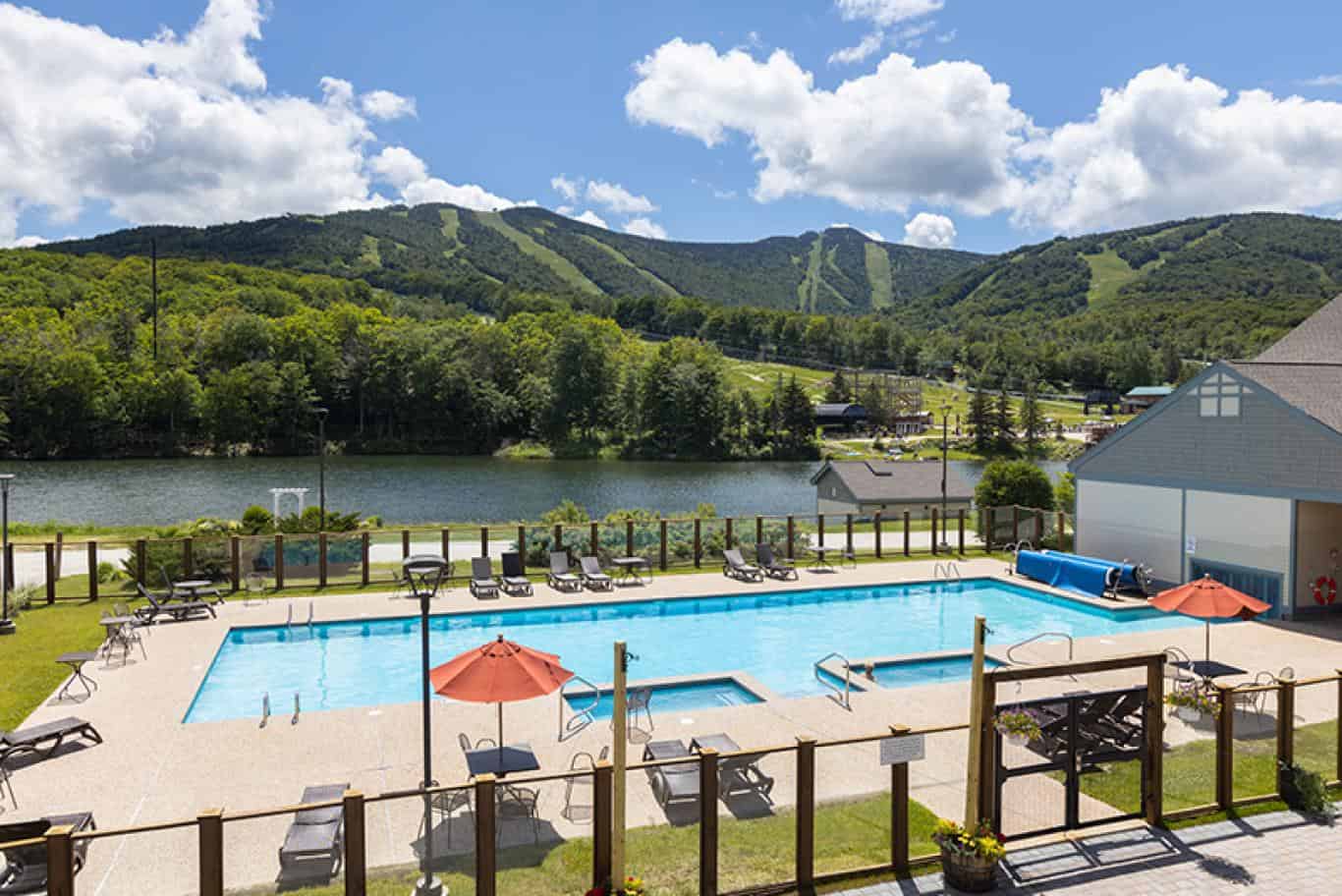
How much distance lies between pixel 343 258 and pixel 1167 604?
602 feet

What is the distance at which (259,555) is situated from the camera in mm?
19828

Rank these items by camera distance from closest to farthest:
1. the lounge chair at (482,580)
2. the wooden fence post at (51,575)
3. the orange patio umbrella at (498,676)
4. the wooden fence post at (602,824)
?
the wooden fence post at (602,824) → the orange patio umbrella at (498,676) → the wooden fence post at (51,575) → the lounge chair at (482,580)

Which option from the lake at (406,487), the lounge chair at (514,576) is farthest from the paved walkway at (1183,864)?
the lake at (406,487)

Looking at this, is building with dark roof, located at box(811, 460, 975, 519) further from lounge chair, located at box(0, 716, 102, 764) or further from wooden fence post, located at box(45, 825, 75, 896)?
wooden fence post, located at box(45, 825, 75, 896)

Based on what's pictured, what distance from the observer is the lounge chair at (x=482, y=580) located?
757 inches

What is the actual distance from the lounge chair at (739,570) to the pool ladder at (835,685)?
5.86 meters

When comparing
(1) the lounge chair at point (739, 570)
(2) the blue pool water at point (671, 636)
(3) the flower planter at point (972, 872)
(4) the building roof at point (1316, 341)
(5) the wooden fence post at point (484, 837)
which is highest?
(4) the building roof at point (1316, 341)

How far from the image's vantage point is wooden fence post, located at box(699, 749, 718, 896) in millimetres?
6570

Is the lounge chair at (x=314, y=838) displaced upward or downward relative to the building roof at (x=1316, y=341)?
downward

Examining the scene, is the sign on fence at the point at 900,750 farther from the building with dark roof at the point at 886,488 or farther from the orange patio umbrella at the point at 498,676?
the building with dark roof at the point at 886,488

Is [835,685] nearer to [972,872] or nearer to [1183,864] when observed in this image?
[1183,864]

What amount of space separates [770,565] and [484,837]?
648 inches

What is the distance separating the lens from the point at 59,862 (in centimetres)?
550

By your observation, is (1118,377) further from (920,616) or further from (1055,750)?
(1055,750)
